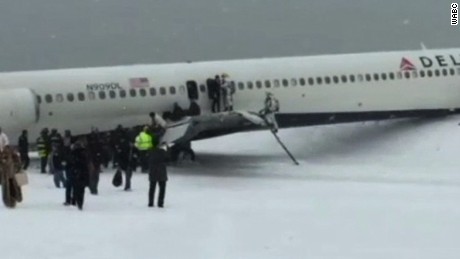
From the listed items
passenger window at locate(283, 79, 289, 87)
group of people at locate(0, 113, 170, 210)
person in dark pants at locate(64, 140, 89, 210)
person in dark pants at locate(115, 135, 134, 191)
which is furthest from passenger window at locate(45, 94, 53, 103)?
person in dark pants at locate(64, 140, 89, 210)

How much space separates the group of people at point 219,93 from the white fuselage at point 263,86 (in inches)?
6.8

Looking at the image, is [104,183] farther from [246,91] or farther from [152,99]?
[246,91]

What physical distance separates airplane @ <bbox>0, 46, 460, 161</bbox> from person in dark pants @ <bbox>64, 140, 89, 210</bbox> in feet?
26.8

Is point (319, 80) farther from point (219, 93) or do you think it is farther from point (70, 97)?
point (70, 97)

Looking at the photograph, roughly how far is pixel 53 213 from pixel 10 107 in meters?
9.64

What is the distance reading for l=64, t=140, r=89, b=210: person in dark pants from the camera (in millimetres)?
17297

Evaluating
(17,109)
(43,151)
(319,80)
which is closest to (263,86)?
(319,80)

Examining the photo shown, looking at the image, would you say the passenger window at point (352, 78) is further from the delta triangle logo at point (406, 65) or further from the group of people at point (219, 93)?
the group of people at point (219, 93)

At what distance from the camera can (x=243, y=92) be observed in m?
29.5

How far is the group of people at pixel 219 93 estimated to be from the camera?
28.7 metres

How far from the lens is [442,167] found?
26.6 metres

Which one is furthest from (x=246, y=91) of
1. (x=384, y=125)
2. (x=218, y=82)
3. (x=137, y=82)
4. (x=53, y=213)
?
(x=53, y=213)

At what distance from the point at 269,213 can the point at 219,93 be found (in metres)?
12.1

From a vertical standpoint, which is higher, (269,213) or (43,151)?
(269,213)
